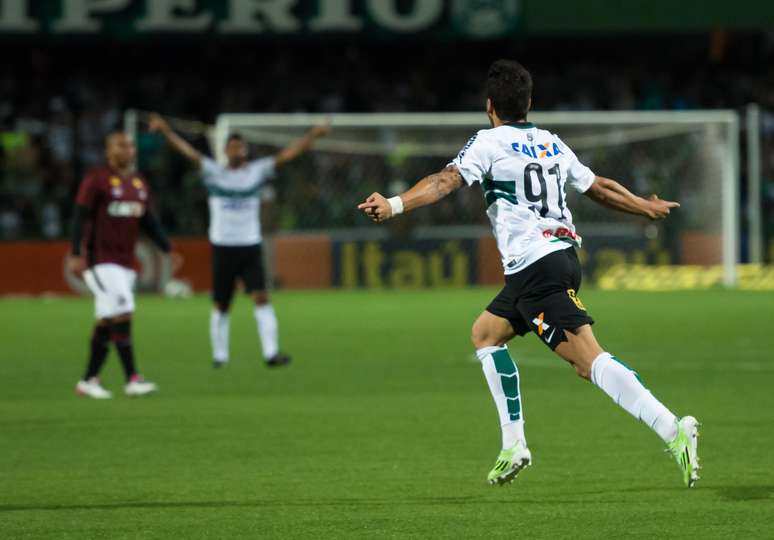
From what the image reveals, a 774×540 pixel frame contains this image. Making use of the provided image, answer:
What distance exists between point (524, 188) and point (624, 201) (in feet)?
1.83

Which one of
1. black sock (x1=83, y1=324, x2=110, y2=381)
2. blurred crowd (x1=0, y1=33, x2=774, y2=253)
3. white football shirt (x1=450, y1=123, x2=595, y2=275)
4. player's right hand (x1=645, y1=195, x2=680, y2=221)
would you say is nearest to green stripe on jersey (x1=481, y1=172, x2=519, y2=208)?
white football shirt (x1=450, y1=123, x2=595, y2=275)

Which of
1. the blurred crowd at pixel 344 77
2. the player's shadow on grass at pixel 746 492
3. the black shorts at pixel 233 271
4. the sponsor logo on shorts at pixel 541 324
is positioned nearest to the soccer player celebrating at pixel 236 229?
the black shorts at pixel 233 271

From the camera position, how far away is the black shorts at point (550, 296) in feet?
24.8

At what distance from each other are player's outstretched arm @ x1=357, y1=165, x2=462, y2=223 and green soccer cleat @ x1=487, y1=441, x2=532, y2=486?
1.41 m


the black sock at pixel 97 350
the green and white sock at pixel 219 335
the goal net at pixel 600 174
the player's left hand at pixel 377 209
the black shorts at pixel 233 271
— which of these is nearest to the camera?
the player's left hand at pixel 377 209

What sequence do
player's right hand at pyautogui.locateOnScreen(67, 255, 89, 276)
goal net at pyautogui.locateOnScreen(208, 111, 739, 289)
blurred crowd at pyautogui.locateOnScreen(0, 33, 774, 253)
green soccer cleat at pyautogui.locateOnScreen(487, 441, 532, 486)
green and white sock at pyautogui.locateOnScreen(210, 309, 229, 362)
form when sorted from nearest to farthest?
green soccer cleat at pyautogui.locateOnScreen(487, 441, 532, 486) → player's right hand at pyautogui.locateOnScreen(67, 255, 89, 276) → green and white sock at pyautogui.locateOnScreen(210, 309, 229, 362) → goal net at pyautogui.locateOnScreen(208, 111, 739, 289) → blurred crowd at pyautogui.locateOnScreen(0, 33, 774, 253)

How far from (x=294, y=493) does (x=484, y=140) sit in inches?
79.7

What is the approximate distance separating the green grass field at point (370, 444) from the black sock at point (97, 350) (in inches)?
13.5

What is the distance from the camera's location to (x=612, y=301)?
24641 millimetres

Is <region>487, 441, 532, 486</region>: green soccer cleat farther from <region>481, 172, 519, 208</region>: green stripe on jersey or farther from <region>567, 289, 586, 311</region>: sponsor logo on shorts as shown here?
<region>481, 172, 519, 208</region>: green stripe on jersey

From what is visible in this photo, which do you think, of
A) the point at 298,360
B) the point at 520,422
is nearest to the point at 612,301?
the point at 298,360

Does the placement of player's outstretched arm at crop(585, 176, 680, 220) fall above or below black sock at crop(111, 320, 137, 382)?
above

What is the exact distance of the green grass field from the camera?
23.2 ft

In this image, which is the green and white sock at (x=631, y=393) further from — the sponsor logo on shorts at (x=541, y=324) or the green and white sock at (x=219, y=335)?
the green and white sock at (x=219, y=335)
